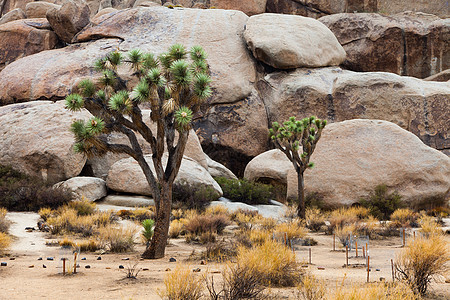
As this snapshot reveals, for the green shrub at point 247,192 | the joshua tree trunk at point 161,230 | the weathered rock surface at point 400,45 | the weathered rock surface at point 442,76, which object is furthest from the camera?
the weathered rock surface at point 400,45

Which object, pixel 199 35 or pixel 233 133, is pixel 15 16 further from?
pixel 233 133

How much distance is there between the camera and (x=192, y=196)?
1786cm

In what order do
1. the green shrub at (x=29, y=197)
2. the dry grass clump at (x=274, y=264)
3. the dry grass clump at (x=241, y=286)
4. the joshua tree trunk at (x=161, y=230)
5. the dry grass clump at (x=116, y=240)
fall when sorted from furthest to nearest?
the green shrub at (x=29, y=197), the dry grass clump at (x=116, y=240), the joshua tree trunk at (x=161, y=230), the dry grass clump at (x=274, y=264), the dry grass clump at (x=241, y=286)

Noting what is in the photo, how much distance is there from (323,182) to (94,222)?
997 centimetres

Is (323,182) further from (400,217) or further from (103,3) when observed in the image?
(103,3)

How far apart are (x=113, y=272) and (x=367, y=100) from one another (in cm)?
2057

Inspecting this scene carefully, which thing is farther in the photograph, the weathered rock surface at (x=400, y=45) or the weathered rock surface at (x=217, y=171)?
the weathered rock surface at (x=400, y=45)

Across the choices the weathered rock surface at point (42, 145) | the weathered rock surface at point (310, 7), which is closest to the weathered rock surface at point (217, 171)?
the weathered rock surface at point (42, 145)

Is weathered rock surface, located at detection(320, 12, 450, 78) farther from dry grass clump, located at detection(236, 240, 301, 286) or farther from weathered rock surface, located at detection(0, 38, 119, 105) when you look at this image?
dry grass clump, located at detection(236, 240, 301, 286)

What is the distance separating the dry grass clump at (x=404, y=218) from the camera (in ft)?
49.9

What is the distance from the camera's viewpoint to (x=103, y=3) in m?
46.8

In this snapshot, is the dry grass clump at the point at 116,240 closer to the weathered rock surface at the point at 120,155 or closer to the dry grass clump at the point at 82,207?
the dry grass clump at the point at 82,207

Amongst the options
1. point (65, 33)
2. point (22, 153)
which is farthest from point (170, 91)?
point (65, 33)

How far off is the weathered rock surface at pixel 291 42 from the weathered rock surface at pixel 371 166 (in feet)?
28.9
